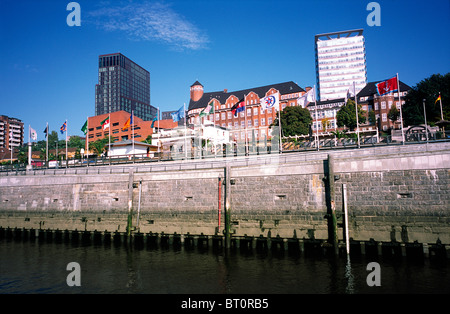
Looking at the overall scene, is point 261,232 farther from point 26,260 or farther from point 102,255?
point 26,260

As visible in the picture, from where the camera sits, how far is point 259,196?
79.9 ft

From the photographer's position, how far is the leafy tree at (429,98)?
55831 mm

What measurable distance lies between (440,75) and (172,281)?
65628 mm

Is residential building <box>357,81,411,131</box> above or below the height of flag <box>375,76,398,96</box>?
above

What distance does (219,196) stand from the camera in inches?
990

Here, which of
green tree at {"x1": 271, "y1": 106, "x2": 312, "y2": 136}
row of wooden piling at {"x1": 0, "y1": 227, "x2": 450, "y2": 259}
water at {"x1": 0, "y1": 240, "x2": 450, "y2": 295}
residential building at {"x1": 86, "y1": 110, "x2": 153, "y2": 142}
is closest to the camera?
water at {"x1": 0, "y1": 240, "x2": 450, "y2": 295}

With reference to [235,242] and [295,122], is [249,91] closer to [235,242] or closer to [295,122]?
[295,122]

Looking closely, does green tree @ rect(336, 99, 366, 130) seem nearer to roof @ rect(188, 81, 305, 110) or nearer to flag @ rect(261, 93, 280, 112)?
roof @ rect(188, 81, 305, 110)

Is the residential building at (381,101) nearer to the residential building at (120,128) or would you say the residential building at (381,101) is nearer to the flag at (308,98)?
the flag at (308,98)

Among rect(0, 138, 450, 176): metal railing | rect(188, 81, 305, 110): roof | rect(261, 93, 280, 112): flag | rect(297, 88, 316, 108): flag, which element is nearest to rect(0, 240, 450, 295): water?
rect(0, 138, 450, 176): metal railing

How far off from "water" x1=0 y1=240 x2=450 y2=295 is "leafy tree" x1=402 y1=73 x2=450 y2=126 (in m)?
47.8

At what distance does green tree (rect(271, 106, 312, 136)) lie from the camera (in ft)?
214

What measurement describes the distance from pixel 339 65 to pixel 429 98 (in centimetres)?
11023

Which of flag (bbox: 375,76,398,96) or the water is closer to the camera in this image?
the water
